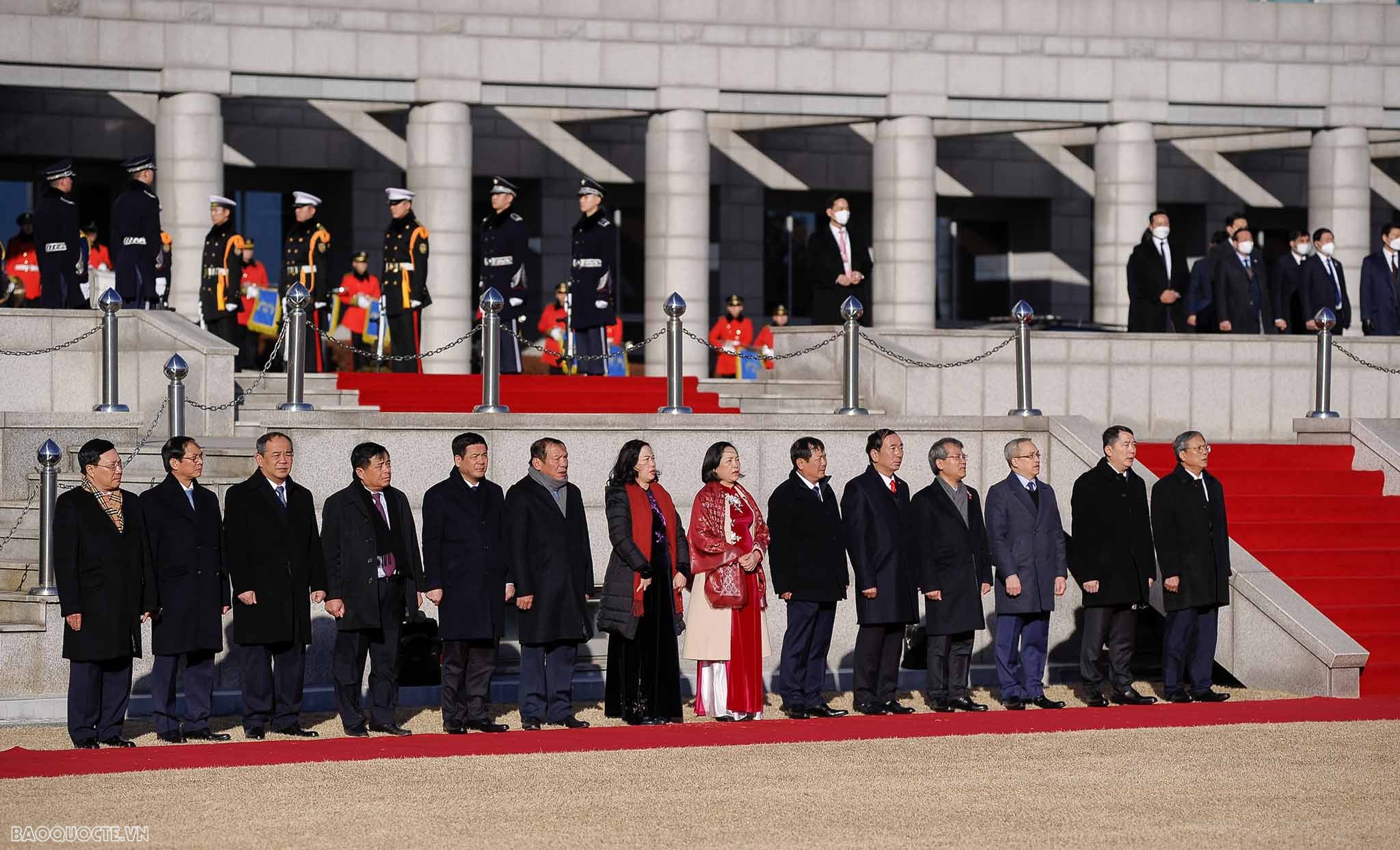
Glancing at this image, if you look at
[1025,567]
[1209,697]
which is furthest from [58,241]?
[1209,697]

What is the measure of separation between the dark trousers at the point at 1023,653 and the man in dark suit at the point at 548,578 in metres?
2.61

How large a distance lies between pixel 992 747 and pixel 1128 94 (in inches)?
674

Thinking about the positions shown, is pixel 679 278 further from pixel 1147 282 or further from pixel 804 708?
pixel 804 708

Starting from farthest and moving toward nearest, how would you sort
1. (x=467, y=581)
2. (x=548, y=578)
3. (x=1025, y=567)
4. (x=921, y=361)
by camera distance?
1. (x=921, y=361)
2. (x=1025, y=567)
3. (x=548, y=578)
4. (x=467, y=581)

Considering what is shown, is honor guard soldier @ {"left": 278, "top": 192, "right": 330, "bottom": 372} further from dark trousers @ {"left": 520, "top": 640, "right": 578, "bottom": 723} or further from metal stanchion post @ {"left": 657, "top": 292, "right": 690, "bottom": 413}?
dark trousers @ {"left": 520, "top": 640, "right": 578, "bottom": 723}

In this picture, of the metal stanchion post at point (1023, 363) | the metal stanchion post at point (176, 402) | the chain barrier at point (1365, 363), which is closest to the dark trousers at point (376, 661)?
the metal stanchion post at point (176, 402)

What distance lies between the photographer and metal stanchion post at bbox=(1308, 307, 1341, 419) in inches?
692

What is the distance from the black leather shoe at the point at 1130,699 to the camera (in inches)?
527

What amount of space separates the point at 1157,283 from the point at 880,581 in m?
8.47

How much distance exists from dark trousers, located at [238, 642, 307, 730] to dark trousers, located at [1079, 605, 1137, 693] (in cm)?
479

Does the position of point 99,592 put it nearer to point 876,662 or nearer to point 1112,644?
point 876,662

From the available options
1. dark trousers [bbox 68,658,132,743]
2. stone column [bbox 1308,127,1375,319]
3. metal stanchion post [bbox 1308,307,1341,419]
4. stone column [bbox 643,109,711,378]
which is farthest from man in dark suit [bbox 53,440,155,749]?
stone column [bbox 1308,127,1375,319]

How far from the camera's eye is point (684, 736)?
1191 centimetres

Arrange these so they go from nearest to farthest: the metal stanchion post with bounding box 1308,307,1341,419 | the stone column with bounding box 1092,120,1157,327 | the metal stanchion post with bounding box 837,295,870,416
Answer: the metal stanchion post with bounding box 837,295,870,416 < the metal stanchion post with bounding box 1308,307,1341,419 < the stone column with bounding box 1092,120,1157,327
